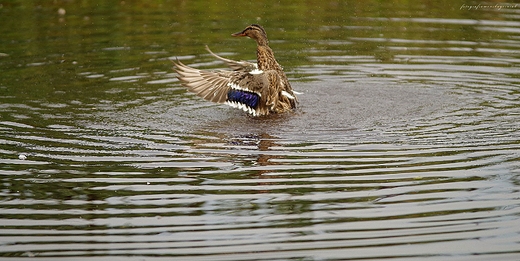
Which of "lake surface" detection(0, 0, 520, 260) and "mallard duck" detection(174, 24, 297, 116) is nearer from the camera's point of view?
"lake surface" detection(0, 0, 520, 260)

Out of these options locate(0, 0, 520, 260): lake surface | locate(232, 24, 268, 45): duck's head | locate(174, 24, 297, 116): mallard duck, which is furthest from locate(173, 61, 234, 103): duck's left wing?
locate(232, 24, 268, 45): duck's head

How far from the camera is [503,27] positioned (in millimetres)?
15062

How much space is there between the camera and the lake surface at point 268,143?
6.27m

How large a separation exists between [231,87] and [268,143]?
1.89m

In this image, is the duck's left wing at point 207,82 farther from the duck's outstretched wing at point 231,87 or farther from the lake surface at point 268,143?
the lake surface at point 268,143

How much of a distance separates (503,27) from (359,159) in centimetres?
780

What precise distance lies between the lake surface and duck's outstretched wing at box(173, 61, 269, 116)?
0.62 ft

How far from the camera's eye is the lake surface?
20.6 feet

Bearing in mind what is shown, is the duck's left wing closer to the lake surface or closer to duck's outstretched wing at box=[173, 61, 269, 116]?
duck's outstretched wing at box=[173, 61, 269, 116]

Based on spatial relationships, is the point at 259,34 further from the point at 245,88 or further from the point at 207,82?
the point at 207,82

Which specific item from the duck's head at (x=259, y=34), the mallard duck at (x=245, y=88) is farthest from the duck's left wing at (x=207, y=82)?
the duck's head at (x=259, y=34)

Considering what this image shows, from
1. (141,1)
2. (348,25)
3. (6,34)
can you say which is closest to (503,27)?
(348,25)

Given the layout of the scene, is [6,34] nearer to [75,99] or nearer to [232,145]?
[75,99]

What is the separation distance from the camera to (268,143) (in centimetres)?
893
